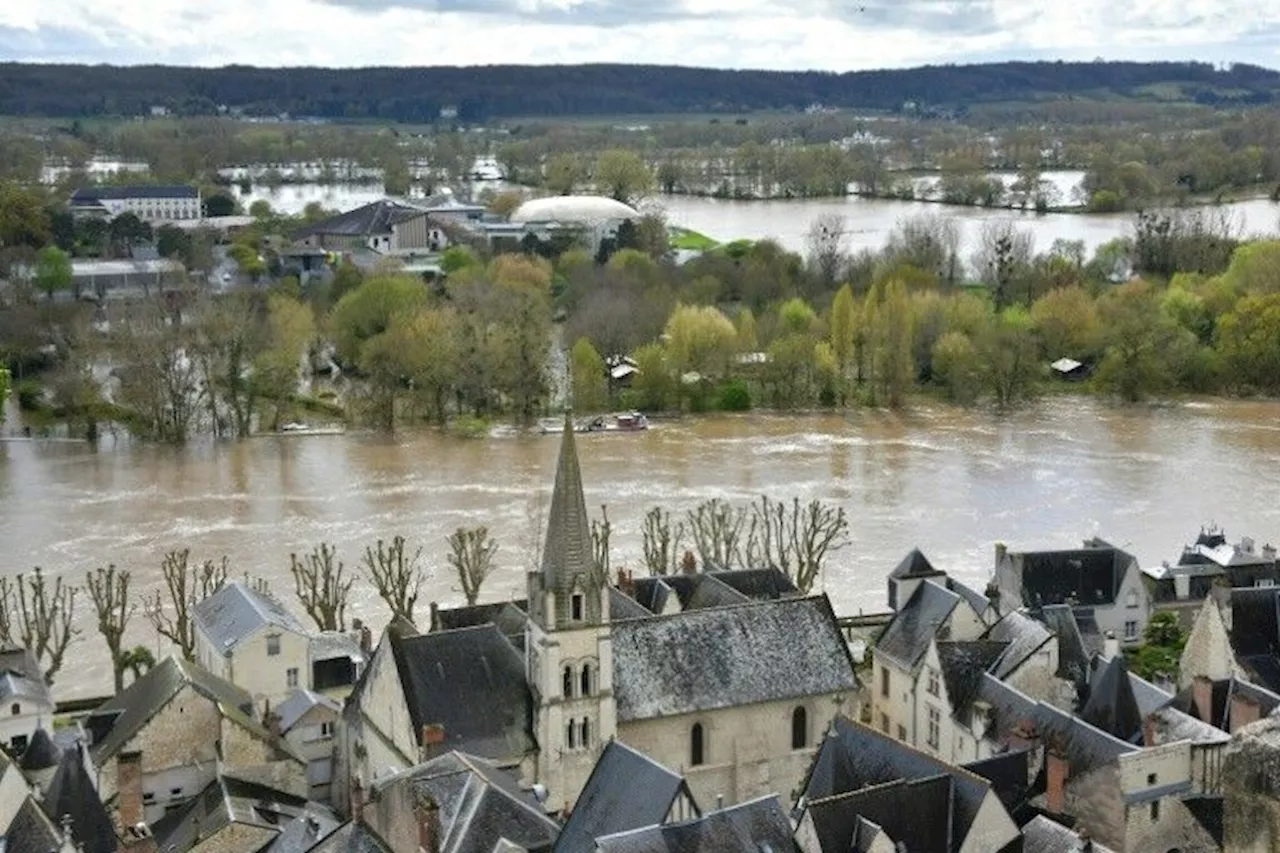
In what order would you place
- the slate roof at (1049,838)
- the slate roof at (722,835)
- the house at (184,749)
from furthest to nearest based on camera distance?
1. the house at (184,749)
2. the slate roof at (1049,838)
3. the slate roof at (722,835)

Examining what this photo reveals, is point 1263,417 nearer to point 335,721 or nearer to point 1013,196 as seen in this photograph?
point 335,721

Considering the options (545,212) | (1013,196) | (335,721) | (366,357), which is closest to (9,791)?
(335,721)

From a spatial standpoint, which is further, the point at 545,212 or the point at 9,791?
the point at 545,212

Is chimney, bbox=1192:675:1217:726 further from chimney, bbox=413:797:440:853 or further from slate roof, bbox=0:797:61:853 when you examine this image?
slate roof, bbox=0:797:61:853

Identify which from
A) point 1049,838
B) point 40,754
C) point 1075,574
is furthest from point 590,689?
point 1075,574

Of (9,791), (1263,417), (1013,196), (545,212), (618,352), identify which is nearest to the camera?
(9,791)

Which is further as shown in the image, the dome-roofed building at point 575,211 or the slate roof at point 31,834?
the dome-roofed building at point 575,211

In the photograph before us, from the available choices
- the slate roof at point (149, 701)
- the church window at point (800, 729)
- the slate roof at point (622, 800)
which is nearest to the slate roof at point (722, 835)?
the slate roof at point (622, 800)

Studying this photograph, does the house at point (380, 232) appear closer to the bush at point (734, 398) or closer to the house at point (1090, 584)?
the bush at point (734, 398)
